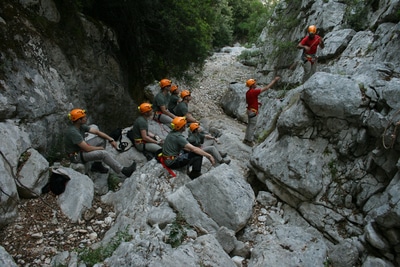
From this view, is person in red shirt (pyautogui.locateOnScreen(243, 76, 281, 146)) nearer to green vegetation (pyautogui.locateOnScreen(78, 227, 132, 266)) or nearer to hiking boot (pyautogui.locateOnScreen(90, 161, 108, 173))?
hiking boot (pyautogui.locateOnScreen(90, 161, 108, 173))

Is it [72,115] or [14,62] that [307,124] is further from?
[14,62]

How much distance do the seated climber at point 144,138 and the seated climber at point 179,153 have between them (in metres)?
1.29

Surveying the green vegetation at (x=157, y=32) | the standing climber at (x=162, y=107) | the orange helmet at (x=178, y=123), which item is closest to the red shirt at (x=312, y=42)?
the green vegetation at (x=157, y=32)

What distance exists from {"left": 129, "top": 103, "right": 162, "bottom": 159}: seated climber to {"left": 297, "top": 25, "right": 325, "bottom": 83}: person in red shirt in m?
5.41

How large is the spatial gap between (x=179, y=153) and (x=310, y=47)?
221 inches

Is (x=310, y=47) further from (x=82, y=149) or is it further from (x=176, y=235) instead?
(x=82, y=149)

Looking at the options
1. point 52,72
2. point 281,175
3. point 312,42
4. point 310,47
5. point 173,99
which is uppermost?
point 312,42

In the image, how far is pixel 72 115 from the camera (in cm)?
800

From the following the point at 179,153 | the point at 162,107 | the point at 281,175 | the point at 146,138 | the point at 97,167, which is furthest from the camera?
the point at 162,107

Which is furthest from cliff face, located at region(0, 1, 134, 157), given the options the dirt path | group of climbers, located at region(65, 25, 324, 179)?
the dirt path

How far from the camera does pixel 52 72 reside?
9.43 m

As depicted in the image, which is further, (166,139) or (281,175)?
(166,139)

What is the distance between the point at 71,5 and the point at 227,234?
9.21m

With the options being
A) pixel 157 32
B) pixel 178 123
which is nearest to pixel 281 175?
pixel 178 123
